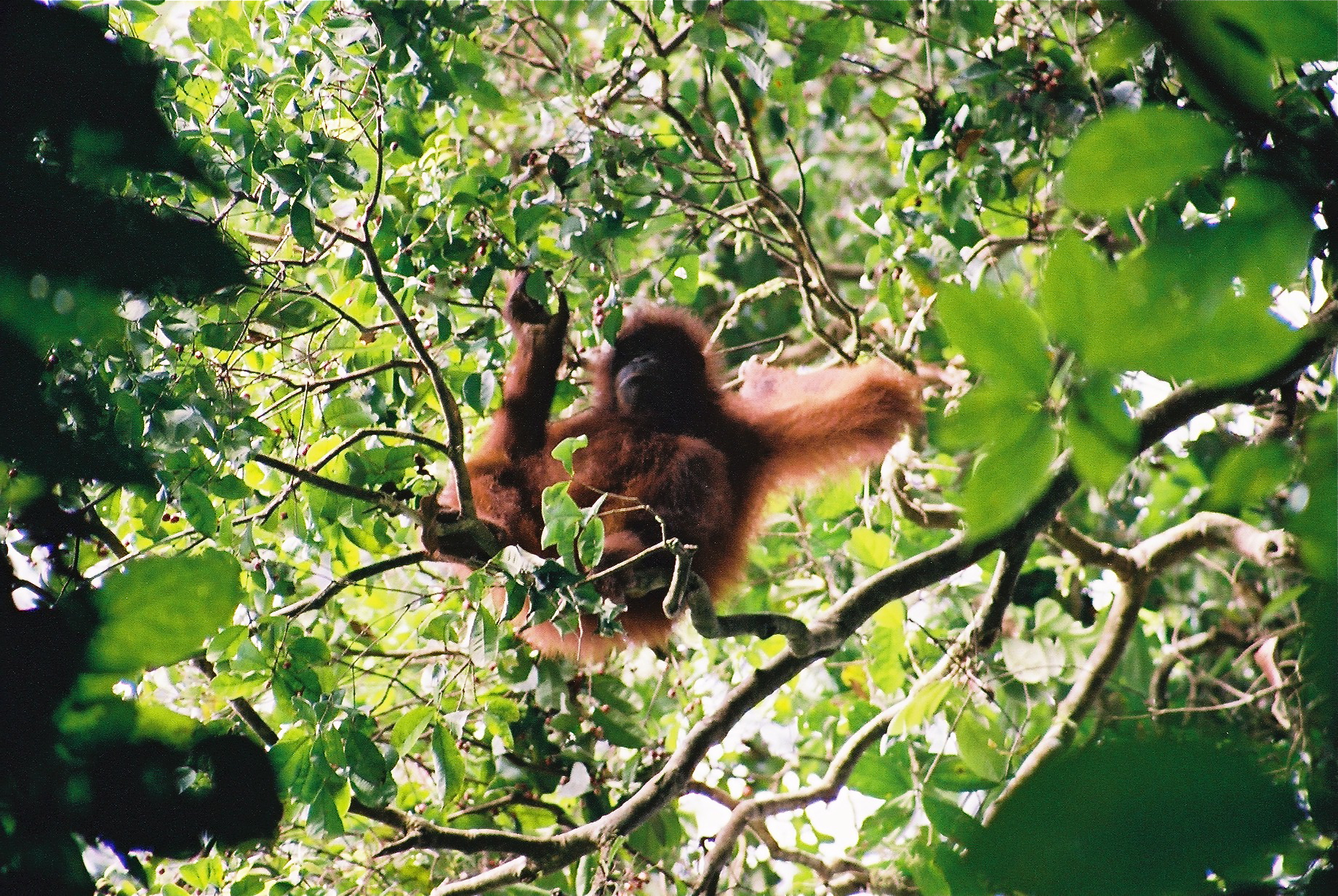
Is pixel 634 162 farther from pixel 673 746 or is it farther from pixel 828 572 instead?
pixel 673 746

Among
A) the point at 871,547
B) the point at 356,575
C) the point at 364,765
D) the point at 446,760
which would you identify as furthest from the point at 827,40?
the point at 364,765

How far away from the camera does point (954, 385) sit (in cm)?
471

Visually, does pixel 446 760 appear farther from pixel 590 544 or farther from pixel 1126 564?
pixel 1126 564

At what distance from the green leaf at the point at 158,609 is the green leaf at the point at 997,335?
0.56 metres

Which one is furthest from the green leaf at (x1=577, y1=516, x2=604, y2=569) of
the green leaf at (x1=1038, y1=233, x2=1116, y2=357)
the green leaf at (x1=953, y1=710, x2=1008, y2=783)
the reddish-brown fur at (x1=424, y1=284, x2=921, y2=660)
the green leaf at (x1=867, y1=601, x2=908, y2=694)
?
the green leaf at (x1=1038, y1=233, x2=1116, y2=357)

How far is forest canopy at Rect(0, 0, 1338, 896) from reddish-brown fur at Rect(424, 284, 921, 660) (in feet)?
0.42

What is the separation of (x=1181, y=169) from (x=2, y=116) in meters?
0.80

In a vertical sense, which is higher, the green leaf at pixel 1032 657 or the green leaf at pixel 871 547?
the green leaf at pixel 871 547

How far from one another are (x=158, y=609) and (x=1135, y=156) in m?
0.73

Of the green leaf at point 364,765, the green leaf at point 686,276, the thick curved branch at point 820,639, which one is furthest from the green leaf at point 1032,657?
the green leaf at point 364,765

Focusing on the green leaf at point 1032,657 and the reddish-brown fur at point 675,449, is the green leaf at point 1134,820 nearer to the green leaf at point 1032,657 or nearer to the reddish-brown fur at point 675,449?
the reddish-brown fur at point 675,449

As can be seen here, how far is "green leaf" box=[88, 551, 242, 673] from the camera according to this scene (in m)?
0.75

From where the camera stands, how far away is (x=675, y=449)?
13.6ft

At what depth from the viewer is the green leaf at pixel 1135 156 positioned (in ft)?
2.11
